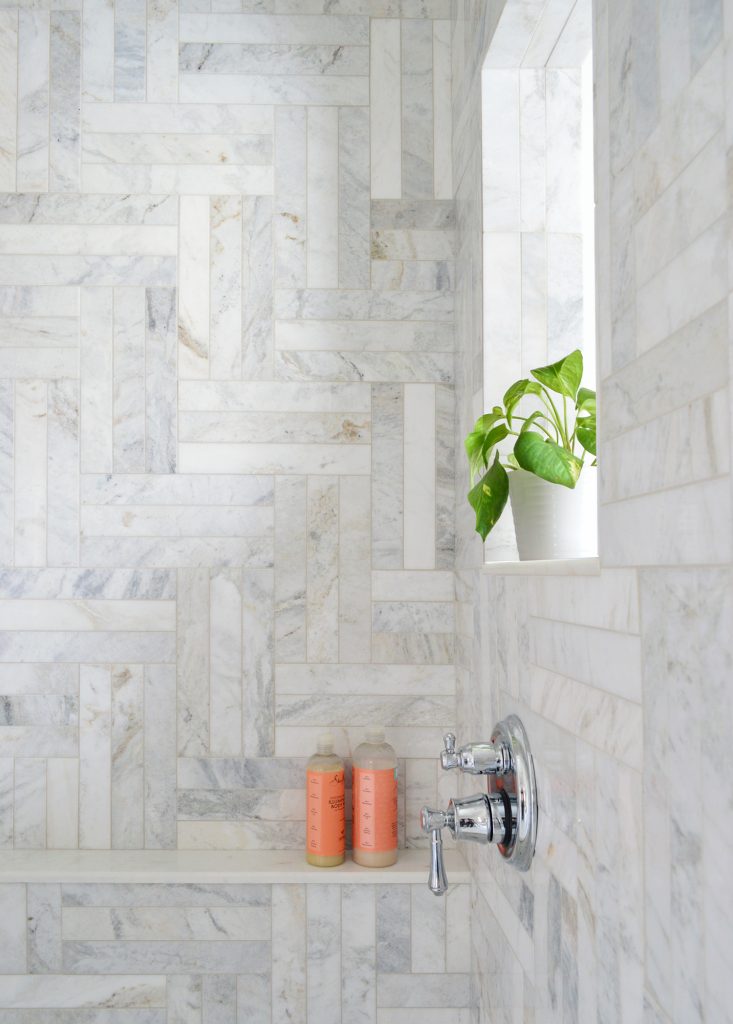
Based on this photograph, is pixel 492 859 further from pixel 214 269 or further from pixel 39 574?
pixel 214 269

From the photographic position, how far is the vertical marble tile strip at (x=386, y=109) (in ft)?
5.25

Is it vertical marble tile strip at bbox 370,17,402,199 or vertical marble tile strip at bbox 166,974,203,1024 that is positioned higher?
vertical marble tile strip at bbox 370,17,402,199

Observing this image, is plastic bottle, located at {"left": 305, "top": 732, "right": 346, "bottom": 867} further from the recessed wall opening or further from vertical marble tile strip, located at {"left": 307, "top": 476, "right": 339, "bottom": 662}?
the recessed wall opening

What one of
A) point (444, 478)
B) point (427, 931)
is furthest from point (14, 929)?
point (444, 478)

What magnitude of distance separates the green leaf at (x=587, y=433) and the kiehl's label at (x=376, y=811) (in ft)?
2.34

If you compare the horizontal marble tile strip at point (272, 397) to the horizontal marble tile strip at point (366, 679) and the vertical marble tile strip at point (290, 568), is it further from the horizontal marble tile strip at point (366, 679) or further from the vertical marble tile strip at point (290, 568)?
the horizontal marble tile strip at point (366, 679)

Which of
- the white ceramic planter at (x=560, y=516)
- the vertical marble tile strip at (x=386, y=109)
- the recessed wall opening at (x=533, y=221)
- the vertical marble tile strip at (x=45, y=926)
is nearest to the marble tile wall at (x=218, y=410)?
the vertical marble tile strip at (x=386, y=109)

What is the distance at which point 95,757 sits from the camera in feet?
5.11

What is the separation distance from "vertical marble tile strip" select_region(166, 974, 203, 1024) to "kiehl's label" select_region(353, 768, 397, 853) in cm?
32

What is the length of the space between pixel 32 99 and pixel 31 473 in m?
0.64

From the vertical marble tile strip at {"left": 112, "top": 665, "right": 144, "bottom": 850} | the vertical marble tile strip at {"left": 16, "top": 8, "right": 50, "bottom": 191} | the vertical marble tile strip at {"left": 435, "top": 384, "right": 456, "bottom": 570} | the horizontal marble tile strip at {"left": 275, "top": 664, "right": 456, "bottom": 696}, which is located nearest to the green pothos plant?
the vertical marble tile strip at {"left": 435, "top": 384, "right": 456, "bottom": 570}

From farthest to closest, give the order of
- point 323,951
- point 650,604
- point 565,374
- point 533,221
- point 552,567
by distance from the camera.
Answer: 1. point 323,951
2. point 533,221
3. point 565,374
4. point 552,567
5. point 650,604

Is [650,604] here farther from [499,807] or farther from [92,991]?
[92,991]

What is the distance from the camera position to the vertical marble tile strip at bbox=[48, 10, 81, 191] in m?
1.60
